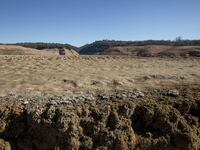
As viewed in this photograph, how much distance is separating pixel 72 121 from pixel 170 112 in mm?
Result: 1646

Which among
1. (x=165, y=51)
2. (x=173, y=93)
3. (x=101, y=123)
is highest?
(x=165, y=51)

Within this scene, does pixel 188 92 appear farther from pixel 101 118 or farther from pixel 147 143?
pixel 101 118

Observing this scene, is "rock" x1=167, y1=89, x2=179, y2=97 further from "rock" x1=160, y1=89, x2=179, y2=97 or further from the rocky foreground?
the rocky foreground

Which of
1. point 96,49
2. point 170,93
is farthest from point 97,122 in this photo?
point 96,49

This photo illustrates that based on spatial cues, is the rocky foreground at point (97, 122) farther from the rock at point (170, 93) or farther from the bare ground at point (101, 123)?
the rock at point (170, 93)

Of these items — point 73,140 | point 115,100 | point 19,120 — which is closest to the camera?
point 73,140

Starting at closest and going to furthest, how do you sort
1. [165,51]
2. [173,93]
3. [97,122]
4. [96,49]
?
[97,122] < [173,93] < [165,51] < [96,49]

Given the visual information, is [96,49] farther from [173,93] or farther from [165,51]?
[173,93]

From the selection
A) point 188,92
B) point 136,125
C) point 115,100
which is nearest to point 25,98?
point 115,100

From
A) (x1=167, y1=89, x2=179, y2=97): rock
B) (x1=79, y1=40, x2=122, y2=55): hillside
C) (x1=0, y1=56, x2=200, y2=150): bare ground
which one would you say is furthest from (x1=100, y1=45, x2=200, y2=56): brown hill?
(x1=79, y1=40, x2=122, y2=55): hillside

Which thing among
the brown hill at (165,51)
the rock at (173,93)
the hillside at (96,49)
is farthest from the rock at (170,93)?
the hillside at (96,49)

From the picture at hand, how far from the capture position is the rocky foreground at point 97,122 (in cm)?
208

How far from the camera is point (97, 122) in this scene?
2.20 metres

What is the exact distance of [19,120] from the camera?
7.17ft
